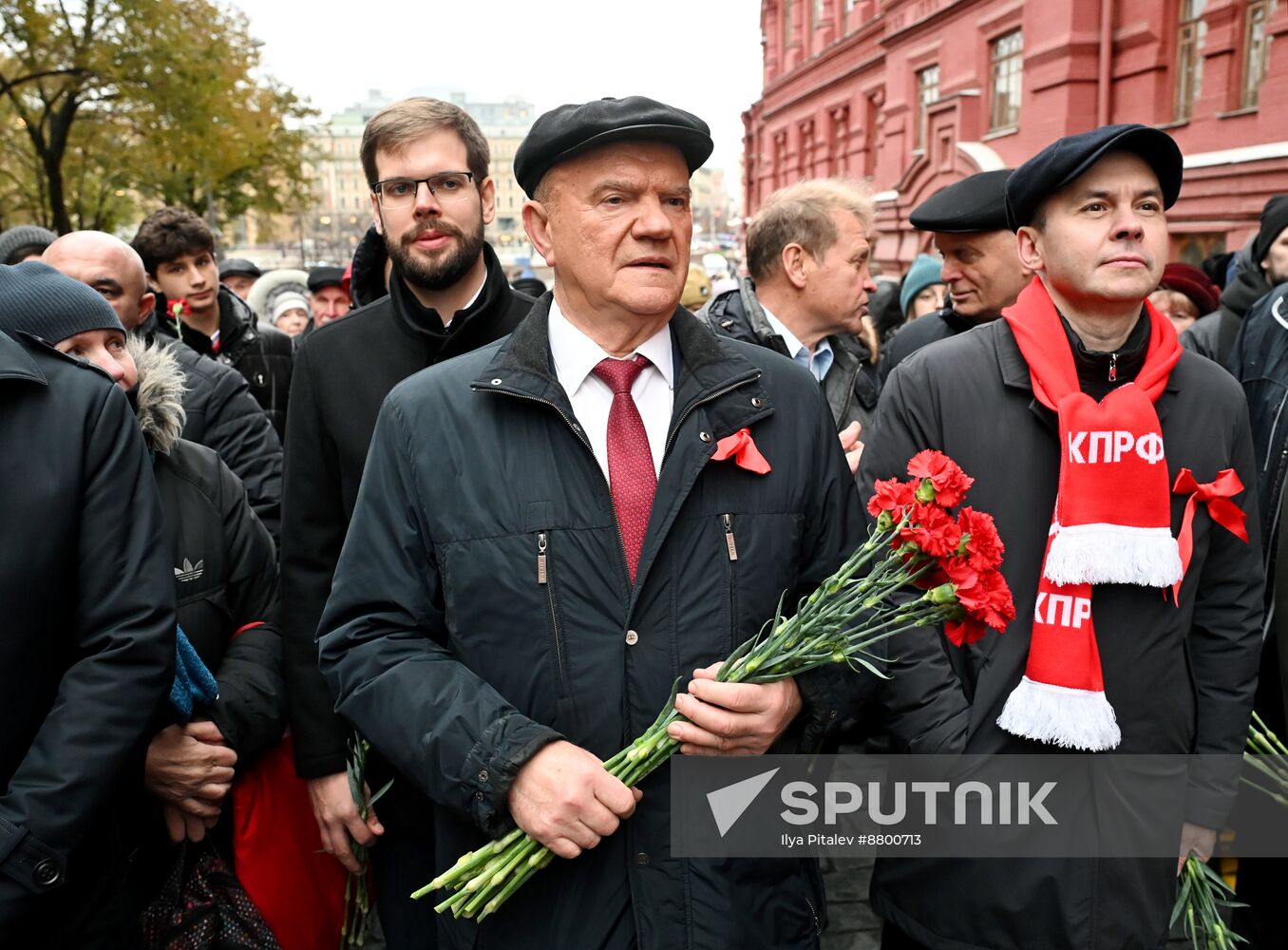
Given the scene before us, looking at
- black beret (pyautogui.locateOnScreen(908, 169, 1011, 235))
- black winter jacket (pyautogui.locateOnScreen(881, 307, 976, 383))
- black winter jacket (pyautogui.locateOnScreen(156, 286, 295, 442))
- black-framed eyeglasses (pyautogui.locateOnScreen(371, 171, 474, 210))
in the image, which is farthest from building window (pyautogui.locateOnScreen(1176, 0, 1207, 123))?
A: black-framed eyeglasses (pyautogui.locateOnScreen(371, 171, 474, 210))

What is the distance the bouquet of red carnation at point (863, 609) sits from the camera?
2.00m

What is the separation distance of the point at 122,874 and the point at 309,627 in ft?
2.22

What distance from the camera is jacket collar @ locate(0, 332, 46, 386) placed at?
208 centimetres

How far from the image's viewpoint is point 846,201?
13.3 ft

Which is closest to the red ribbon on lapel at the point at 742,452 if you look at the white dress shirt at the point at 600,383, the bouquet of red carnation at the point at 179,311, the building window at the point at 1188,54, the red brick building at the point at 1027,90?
the white dress shirt at the point at 600,383

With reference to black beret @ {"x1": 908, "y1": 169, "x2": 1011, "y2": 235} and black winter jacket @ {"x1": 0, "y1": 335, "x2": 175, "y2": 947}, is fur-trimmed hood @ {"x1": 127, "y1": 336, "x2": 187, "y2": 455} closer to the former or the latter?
black winter jacket @ {"x1": 0, "y1": 335, "x2": 175, "y2": 947}

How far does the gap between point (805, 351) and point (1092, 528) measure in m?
1.84

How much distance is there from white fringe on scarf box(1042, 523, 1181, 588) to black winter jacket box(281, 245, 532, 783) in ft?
5.25

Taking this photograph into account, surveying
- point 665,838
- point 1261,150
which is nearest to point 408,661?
point 665,838

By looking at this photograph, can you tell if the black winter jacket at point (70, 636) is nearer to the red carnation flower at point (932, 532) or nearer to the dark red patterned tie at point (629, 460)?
the dark red patterned tie at point (629, 460)

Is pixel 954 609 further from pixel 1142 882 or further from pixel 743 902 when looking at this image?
pixel 1142 882

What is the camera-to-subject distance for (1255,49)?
11164 mm

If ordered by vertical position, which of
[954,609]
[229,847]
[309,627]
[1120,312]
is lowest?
[229,847]

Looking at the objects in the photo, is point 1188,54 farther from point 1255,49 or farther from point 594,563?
point 594,563
